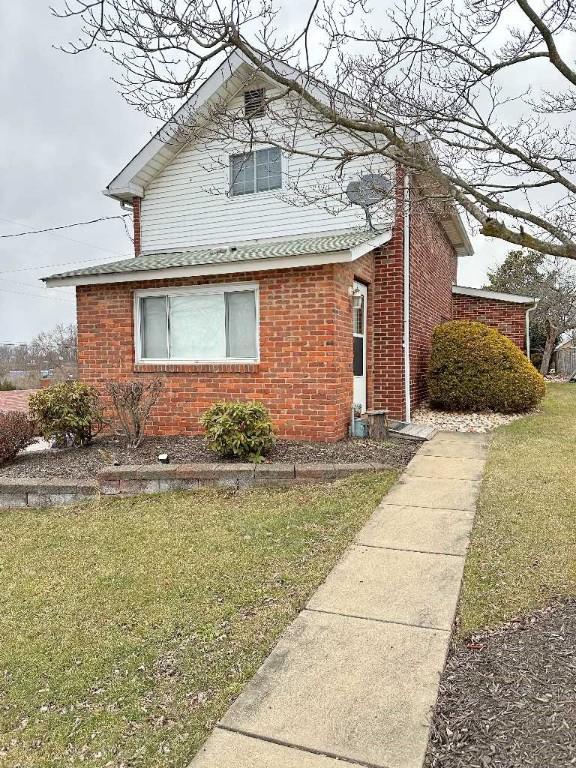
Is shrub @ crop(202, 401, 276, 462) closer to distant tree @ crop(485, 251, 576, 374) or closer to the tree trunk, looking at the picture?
distant tree @ crop(485, 251, 576, 374)

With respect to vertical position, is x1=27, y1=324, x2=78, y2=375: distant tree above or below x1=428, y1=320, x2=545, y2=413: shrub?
above

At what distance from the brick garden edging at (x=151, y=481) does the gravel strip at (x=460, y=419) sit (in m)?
4.12

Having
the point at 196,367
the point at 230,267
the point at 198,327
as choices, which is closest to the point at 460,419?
the point at 196,367

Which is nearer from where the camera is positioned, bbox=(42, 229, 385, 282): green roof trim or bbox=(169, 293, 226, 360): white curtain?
bbox=(42, 229, 385, 282): green roof trim

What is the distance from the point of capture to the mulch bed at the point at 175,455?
689cm

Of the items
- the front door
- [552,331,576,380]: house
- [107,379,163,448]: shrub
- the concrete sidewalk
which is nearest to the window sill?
[107,379,163,448]: shrub

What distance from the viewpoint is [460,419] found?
10.6 meters

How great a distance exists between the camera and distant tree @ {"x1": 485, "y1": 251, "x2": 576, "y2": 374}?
25.7 meters

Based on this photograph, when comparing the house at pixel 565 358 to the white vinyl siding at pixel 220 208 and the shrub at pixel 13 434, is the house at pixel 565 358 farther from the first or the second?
the shrub at pixel 13 434

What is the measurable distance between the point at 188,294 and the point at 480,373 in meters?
5.91

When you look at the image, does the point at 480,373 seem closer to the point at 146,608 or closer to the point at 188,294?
the point at 188,294

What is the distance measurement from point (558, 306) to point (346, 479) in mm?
23471

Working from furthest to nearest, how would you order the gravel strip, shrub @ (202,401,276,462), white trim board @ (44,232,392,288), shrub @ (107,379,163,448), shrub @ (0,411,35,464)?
1. the gravel strip
2. shrub @ (107,379,163,448)
3. white trim board @ (44,232,392,288)
4. shrub @ (0,411,35,464)
5. shrub @ (202,401,276,462)

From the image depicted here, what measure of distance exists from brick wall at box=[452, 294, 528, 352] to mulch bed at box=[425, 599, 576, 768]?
12.1 metres
